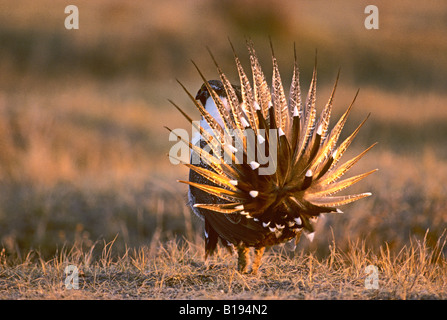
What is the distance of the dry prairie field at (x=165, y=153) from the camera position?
4.99 m

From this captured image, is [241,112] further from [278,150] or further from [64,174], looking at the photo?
[64,174]

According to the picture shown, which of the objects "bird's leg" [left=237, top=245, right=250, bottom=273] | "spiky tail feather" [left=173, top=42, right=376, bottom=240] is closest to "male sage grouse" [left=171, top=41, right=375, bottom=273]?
"spiky tail feather" [left=173, top=42, right=376, bottom=240]

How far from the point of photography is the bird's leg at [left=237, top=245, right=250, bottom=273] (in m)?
5.07

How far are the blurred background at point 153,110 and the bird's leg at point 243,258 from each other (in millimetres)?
1981

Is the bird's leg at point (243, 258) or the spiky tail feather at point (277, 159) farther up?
the spiky tail feather at point (277, 159)

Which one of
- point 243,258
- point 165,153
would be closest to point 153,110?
point 165,153

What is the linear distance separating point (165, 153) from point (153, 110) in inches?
105

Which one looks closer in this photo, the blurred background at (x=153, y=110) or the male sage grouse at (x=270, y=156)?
the male sage grouse at (x=270, y=156)

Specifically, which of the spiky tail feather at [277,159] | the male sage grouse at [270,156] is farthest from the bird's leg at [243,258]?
the spiky tail feather at [277,159]

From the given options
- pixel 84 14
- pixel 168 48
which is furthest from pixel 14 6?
pixel 168 48

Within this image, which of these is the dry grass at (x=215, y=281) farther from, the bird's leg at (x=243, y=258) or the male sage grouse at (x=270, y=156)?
the male sage grouse at (x=270, y=156)

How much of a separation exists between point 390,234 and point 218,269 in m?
4.05

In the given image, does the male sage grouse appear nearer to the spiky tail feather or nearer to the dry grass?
the spiky tail feather
